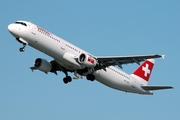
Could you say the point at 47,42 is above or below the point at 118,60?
below

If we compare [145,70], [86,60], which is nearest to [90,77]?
[86,60]

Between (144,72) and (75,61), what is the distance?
→ 49.1ft

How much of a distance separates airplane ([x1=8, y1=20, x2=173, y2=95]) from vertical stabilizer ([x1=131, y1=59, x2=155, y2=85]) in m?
1.92

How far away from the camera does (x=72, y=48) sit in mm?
52125

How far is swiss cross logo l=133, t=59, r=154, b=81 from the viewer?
62.9 meters

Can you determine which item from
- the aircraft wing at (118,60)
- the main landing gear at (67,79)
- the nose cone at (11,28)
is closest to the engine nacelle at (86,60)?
the aircraft wing at (118,60)

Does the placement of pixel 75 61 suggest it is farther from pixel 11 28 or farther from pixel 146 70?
pixel 146 70

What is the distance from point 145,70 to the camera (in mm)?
64438

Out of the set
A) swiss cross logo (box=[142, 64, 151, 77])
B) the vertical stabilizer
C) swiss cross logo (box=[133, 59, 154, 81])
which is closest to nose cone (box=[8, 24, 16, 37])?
the vertical stabilizer

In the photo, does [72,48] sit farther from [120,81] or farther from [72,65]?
[120,81]

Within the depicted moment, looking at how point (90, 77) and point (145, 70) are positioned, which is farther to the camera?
point (145, 70)

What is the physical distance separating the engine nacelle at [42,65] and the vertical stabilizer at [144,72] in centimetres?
1182

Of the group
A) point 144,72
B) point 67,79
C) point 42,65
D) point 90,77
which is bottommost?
point 90,77

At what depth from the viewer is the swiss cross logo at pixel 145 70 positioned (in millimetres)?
62897
